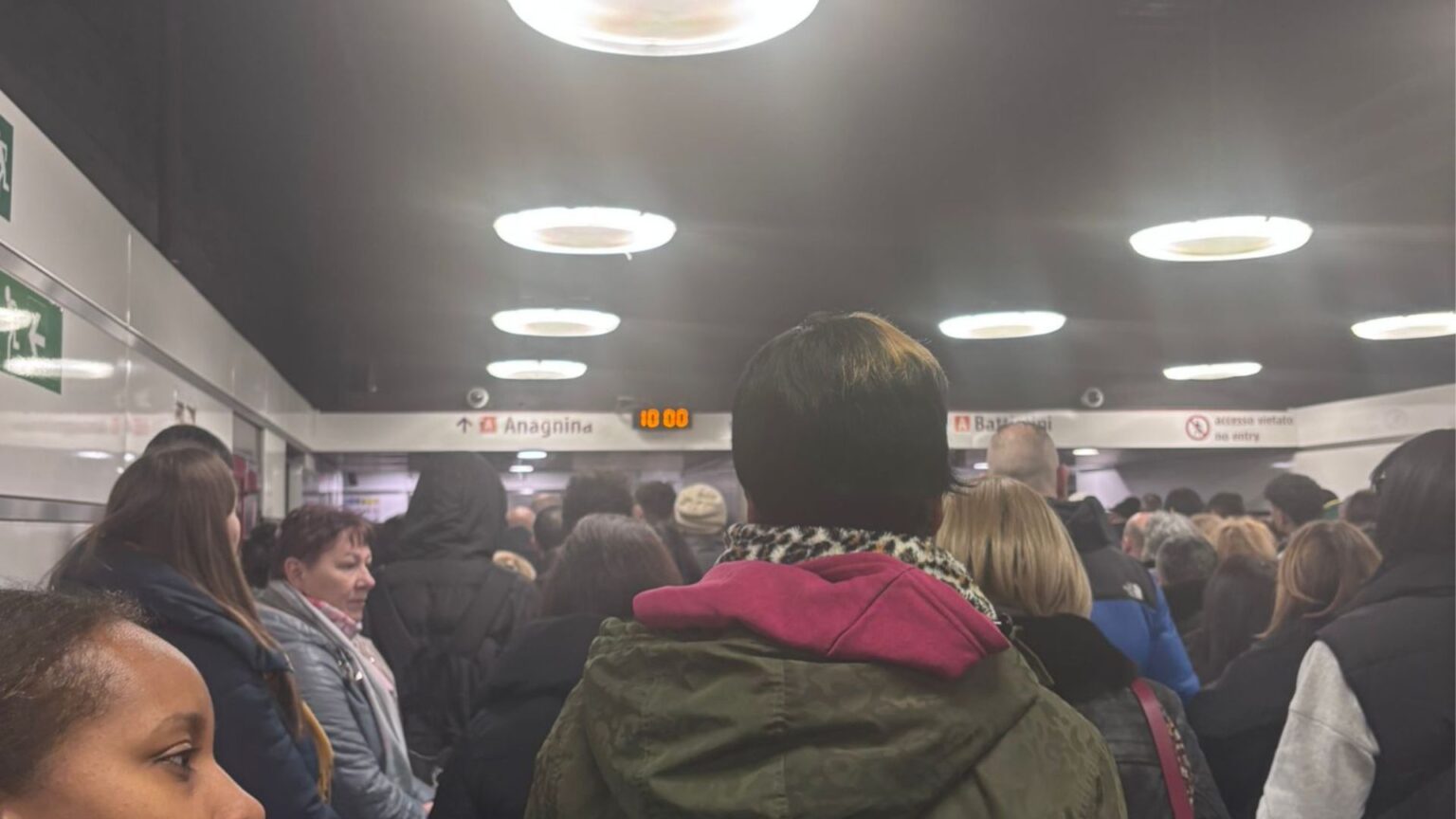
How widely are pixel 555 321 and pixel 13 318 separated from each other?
4.81 meters

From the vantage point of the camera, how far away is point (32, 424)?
2736mm

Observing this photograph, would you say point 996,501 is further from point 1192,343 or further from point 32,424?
point 1192,343

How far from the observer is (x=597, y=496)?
421cm

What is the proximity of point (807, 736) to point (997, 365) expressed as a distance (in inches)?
373

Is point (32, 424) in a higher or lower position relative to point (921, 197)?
lower

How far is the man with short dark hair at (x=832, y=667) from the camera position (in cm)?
101

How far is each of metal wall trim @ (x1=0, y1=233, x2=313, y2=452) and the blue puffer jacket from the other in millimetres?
2370

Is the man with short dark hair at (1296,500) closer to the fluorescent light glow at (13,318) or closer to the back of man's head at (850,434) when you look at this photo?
the back of man's head at (850,434)

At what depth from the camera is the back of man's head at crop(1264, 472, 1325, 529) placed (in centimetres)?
496

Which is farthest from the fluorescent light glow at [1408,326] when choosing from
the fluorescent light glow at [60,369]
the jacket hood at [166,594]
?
the jacket hood at [166,594]

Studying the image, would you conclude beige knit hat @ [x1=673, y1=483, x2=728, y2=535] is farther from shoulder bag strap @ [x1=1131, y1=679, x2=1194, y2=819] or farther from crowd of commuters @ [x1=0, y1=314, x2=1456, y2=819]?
shoulder bag strap @ [x1=1131, y1=679, x2=1194, y2=819]

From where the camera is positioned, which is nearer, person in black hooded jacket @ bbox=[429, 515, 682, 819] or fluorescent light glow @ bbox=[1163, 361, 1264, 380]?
person in black hooded jacket @ bbox=[429, 515, 682, 819]

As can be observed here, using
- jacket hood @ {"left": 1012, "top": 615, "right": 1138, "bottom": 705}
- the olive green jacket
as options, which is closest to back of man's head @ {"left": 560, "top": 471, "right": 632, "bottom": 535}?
jacket hood @ {"left": 1012, "top": 615, "right": 1138, "bottom": 705}

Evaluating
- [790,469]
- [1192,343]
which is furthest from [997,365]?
[790,469]
